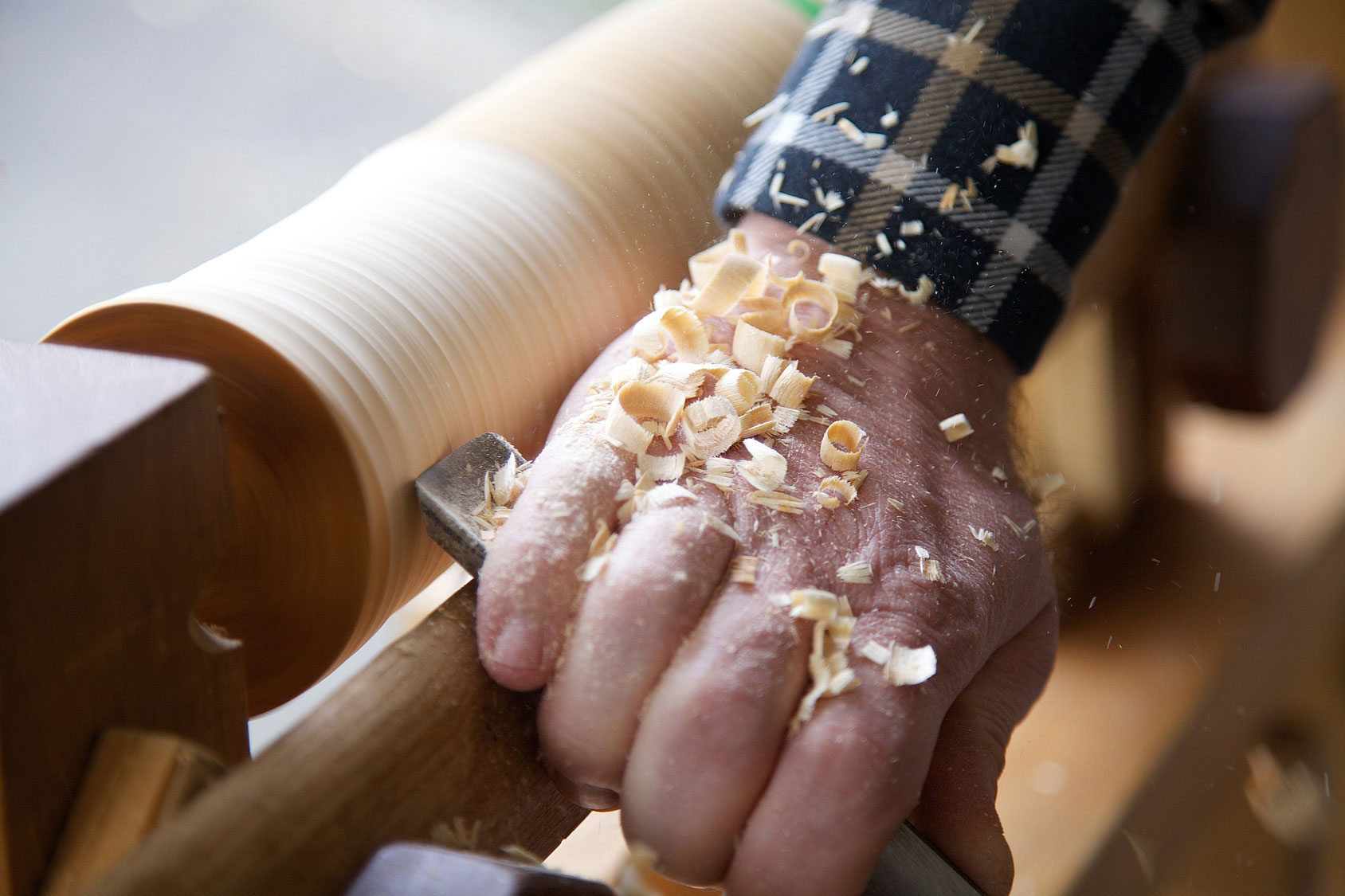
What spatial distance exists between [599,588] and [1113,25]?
0.38m

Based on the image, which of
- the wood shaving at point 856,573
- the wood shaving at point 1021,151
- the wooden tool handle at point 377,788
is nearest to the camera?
the wooden tool handle at point 377,788

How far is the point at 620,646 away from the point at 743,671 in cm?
4

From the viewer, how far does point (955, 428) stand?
1.38 ft

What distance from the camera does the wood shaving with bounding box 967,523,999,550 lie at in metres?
0.39

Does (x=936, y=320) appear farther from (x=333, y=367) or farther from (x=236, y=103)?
(x=236, y=103)

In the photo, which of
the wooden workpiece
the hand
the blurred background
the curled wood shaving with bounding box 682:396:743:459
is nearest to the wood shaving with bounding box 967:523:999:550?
the hand

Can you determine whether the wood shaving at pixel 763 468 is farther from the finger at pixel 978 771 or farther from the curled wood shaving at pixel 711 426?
the finger at pixel 978 771

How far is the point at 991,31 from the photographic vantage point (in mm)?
442

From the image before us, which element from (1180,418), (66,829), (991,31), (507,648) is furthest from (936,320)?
(1180,418)

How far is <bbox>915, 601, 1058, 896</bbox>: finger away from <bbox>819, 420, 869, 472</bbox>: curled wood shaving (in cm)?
11

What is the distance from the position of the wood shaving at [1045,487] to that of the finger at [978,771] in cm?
7

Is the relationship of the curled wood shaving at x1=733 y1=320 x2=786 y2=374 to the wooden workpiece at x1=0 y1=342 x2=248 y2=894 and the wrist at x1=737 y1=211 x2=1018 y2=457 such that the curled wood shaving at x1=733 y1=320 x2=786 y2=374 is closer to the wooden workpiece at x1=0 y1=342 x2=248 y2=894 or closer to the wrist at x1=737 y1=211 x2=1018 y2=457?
the wrist at x1=737 y1=211 x2=1018 y2=457

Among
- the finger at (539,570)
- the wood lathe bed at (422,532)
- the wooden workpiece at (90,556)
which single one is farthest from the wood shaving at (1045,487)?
the wooden workpiece at (90,556)

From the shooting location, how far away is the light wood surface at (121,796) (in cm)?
26
